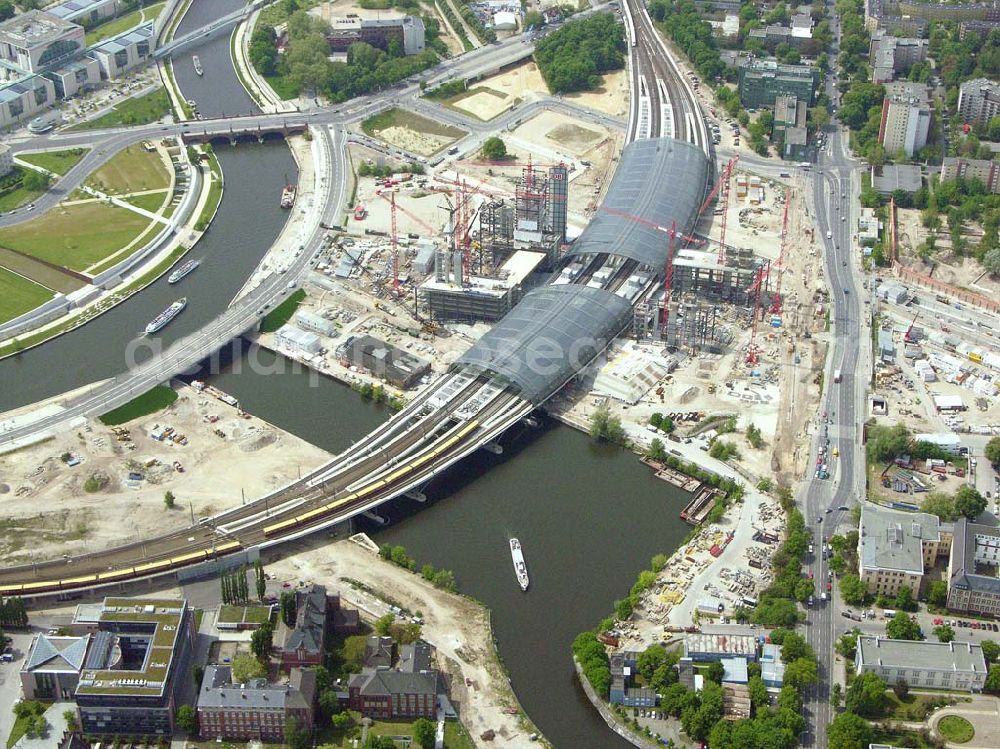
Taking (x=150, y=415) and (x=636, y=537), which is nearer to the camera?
(x=636, y=537)

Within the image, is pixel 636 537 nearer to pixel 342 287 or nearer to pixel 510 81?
pixel 342 287

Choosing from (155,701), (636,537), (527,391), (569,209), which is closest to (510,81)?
(569,209)

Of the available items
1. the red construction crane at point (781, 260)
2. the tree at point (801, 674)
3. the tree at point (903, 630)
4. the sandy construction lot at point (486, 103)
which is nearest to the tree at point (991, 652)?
the tree at point (903, 630)

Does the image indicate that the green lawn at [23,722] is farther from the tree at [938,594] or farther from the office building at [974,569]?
the office building at [974,569]

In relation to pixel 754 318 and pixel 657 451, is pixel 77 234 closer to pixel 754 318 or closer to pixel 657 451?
pixel 657 451

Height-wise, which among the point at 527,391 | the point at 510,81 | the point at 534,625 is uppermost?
the point at 510,81

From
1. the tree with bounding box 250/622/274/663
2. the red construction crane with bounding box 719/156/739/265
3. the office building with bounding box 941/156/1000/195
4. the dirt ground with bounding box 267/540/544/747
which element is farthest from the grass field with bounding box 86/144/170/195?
the office building with bounding box 941/156/1000/195
